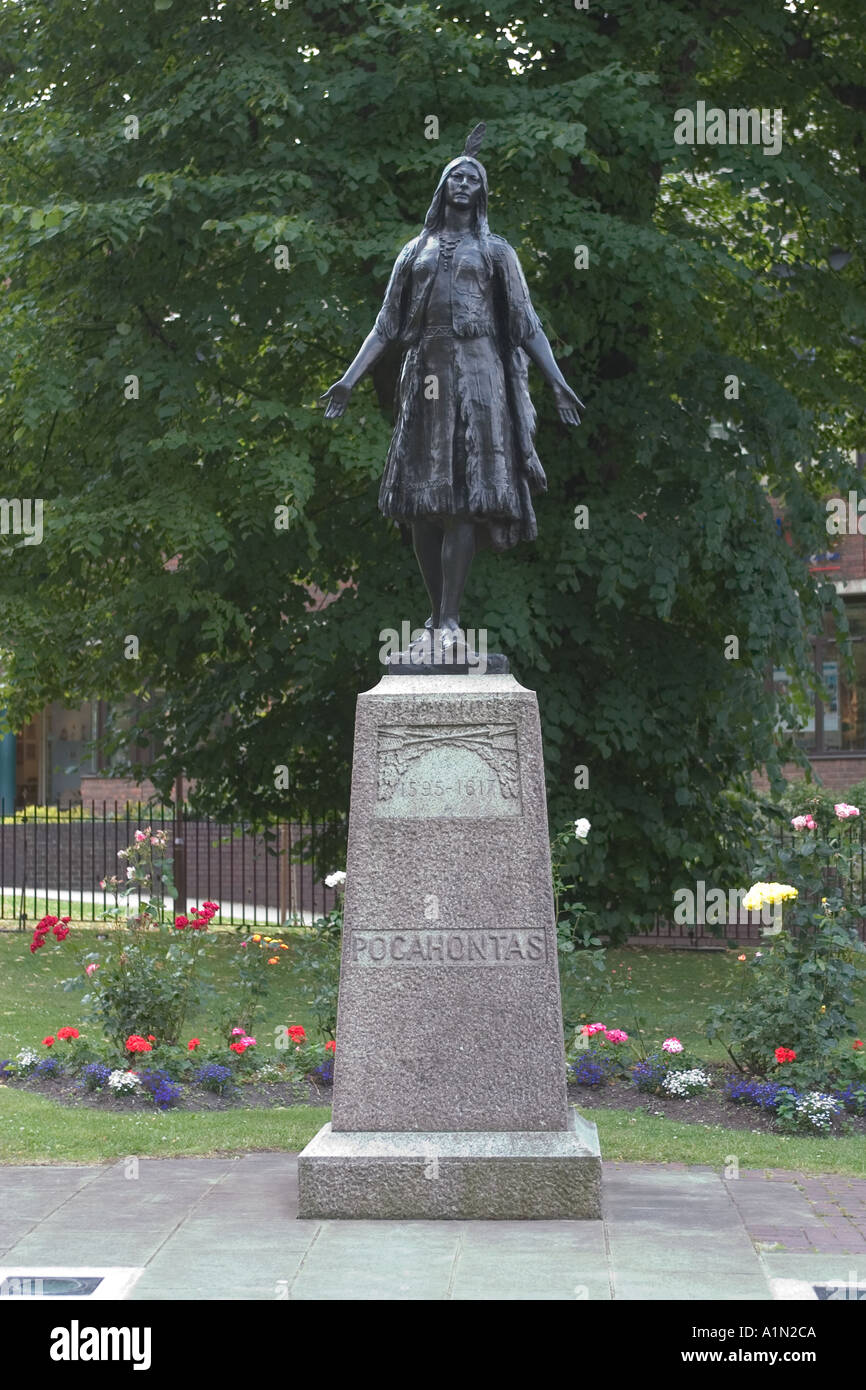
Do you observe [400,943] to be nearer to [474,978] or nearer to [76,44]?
[474,978]

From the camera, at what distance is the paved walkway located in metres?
6.11

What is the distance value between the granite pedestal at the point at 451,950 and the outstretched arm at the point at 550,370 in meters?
1.65

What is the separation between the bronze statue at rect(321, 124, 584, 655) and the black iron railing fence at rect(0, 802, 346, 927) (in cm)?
1262

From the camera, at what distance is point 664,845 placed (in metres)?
18.8

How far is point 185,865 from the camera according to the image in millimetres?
26062

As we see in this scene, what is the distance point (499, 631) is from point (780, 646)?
308 cm

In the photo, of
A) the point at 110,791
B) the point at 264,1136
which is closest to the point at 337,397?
the point at 264,1136

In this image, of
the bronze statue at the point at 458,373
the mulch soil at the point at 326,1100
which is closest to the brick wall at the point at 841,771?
the mulch soil at the point at 326,1100

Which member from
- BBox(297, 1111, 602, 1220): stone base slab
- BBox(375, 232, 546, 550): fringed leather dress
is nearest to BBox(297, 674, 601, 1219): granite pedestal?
BBox(297, 1111, 602, 1220): stone base slab

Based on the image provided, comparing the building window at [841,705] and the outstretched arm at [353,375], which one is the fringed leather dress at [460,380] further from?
the building window at [841,705]

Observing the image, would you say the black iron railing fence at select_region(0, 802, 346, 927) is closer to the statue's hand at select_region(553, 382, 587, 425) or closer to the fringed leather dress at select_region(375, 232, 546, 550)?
the statue's hand at select_region(553, 382, 587, 425)

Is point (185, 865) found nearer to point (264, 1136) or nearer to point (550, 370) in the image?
point (264, 1136)

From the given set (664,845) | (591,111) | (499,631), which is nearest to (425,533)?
(499,631)

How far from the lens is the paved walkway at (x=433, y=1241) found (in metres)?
6.11
